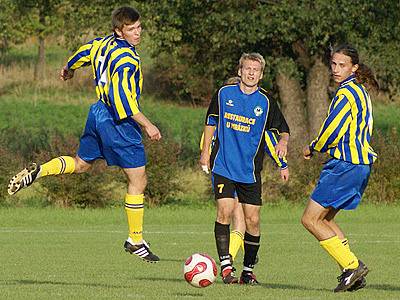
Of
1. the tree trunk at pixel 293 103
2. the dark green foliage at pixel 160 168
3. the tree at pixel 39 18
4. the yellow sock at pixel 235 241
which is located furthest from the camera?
the tree trunk at pixel 293 103

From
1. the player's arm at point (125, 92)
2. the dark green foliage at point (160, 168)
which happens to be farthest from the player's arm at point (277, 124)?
the dark green foliage at point (160, 168)

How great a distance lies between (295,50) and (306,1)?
97.2 inches

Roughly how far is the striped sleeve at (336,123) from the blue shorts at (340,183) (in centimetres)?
19

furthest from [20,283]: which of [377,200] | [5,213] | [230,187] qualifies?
[377,200]

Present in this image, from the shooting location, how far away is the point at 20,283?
36.6ft

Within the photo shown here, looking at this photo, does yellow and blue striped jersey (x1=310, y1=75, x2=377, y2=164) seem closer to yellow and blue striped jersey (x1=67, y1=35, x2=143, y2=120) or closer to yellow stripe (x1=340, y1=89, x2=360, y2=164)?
yellow stripe (x1=340, y1=89, x2=360, y2=164)

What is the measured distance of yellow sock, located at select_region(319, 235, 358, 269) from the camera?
1032cm

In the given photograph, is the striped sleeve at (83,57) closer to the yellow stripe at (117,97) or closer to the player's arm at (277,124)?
the yellow stripe at (117,97)

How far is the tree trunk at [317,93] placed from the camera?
2959cm

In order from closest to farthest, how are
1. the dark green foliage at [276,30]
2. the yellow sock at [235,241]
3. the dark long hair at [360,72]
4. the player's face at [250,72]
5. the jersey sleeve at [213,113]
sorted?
the dark long hair at [360,72], the player's face at [250,72], the jersey sleeve at [213,113], the yellow sock at [235,241], the dark green foliage at [276,30]

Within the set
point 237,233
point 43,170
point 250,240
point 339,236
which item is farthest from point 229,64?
point 339,236

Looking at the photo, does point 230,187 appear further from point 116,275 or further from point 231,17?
point 231,17

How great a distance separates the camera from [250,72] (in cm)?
1094

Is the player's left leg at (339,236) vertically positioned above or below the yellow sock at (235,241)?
above
